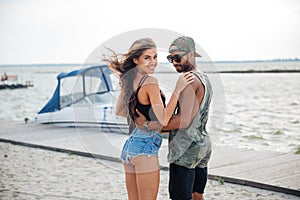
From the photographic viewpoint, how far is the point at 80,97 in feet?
41.5

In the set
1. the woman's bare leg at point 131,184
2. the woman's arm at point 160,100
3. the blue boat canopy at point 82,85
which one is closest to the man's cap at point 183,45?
the woman's arm at point 160,100

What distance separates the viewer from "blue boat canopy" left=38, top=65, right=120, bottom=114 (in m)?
12.6

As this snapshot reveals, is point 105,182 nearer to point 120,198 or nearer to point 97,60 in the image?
point 120,198

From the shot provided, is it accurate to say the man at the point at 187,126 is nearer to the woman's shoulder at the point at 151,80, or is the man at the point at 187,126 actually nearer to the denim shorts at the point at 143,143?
the denim shorts at the point at 143,143

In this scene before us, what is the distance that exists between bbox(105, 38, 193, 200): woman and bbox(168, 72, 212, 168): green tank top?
145 mm

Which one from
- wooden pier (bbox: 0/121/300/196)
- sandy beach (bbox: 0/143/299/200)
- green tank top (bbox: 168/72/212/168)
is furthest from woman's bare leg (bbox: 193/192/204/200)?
sandy beach (bbox: 0/143/299/200)

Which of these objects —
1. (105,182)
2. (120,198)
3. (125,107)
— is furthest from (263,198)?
(125,107)

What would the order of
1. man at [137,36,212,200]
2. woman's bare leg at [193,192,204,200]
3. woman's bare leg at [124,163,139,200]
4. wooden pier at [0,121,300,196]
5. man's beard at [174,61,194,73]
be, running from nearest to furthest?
1. man at [137,36,212,200]
2. man's beard at [174,61,194,73]
3. woman's bare leg at [124,163,139,200]
4. woman's bare leg at [193,192,204,200]
5. wooden pier at [0,121,300,196]

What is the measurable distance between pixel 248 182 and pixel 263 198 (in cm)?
62

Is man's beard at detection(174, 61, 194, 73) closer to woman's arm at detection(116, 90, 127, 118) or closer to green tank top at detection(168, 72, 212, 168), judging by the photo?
green tank top at detection(168, 72, 212, 168)

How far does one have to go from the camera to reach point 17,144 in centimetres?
1059

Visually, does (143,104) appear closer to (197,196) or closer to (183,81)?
(183,81)

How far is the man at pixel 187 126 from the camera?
3.68 metres

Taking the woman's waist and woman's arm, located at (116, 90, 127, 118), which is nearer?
the woman's waist
